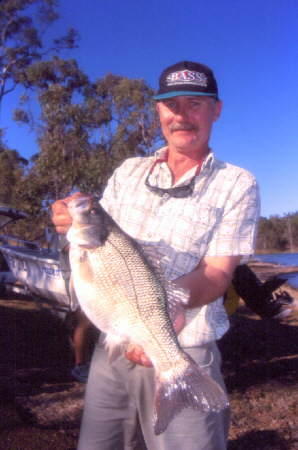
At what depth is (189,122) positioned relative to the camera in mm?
2420

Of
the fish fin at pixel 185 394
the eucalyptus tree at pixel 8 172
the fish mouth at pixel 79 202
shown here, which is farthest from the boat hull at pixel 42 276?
the eucalyptus tree at pixel 8 172

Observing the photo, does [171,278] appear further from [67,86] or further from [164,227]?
[67,86]

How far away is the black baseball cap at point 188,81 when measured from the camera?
2.40 m

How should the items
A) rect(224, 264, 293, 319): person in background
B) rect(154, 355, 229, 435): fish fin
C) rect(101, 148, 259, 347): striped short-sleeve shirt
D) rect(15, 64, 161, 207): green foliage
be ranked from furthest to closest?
1. rect(15, 64, 161, 207): green foliage
2. rect(224, 264, 293, 319): person in background
3. rect(101, 148, 259, 347): striped short-sleeve shirt
4. rect(154, 355, 229, 435): fish fin

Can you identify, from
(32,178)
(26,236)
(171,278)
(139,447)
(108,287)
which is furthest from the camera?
(26,236)

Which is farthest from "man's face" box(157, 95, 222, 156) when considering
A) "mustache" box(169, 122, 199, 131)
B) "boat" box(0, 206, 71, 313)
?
"boat" box(0, 206, 71, 313)

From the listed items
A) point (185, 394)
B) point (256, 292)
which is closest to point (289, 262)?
point (256, 292)

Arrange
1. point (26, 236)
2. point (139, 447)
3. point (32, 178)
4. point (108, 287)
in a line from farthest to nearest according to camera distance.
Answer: point (26, 236) → point (32, 178) → point (139, 447) → point (108, 287)

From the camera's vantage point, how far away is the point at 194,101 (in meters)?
2.48

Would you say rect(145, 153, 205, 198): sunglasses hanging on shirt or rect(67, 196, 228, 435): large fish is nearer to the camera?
rect(67, 196, 228, 435): large fish

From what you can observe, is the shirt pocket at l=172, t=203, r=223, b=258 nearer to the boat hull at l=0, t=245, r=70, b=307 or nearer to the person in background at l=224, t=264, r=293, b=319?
the person in background at l=224, t=264, r=293, b=319

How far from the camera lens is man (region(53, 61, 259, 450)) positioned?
→ 2.07m

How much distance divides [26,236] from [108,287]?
86.6 feet

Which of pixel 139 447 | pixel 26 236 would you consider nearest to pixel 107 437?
pixel 139 447
